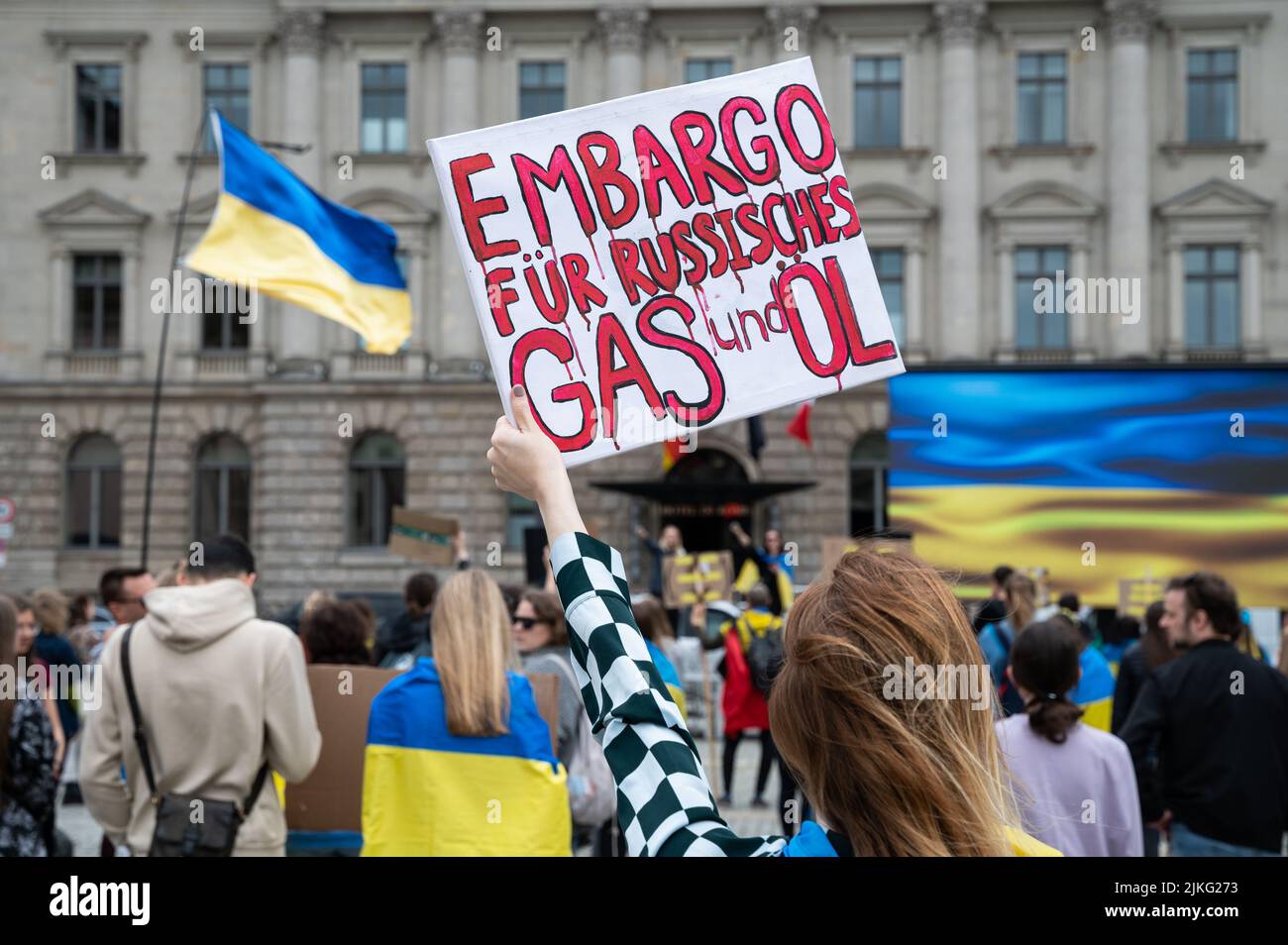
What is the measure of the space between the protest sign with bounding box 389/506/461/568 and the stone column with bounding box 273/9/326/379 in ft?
63.8

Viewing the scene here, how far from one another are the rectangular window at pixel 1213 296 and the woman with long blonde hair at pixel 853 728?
31835 millimetres

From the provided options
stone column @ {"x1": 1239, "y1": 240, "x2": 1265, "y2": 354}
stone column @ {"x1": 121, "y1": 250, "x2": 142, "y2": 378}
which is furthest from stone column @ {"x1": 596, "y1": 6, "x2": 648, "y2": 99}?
stone column @ {"x1": 1239, "y1": 240, "x2": 1265, "y2": 354}

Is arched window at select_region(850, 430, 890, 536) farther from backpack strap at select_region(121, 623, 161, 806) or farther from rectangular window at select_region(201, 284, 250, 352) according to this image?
backpack strap at select_region(121, 623, 161, 806)

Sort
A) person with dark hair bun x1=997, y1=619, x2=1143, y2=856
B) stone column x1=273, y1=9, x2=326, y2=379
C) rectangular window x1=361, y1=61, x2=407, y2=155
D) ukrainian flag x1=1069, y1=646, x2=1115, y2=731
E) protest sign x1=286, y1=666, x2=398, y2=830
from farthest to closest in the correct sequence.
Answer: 1. rectangular window x1=361, y1=61, x2=407, y2=155
2. stone column x1=273, y1=9, x2=326, y2=379
3. ukrainian flag x1=1069, y1=646, x2=1115, y2=731
4. protest sign x1=286, y1=666, x2=398, y2=830
5. person with dark hair bun x1=997, y1=619, x2=1143, y2=856

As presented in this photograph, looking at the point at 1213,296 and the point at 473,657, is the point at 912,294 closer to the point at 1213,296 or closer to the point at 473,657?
the point at 1213,296

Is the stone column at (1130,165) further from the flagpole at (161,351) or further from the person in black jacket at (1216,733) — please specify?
the person in black jacket at (1216,733)

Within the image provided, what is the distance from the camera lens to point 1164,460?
923 centimetres

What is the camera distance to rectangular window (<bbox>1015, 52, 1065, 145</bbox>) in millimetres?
31984

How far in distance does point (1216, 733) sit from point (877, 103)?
1144 inches

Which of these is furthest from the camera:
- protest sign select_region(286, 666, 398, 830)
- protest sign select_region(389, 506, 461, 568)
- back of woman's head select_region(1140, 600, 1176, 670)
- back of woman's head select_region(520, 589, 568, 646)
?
protest sign select_region(389, 506, 461, 568)

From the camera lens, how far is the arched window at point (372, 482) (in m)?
32.3
